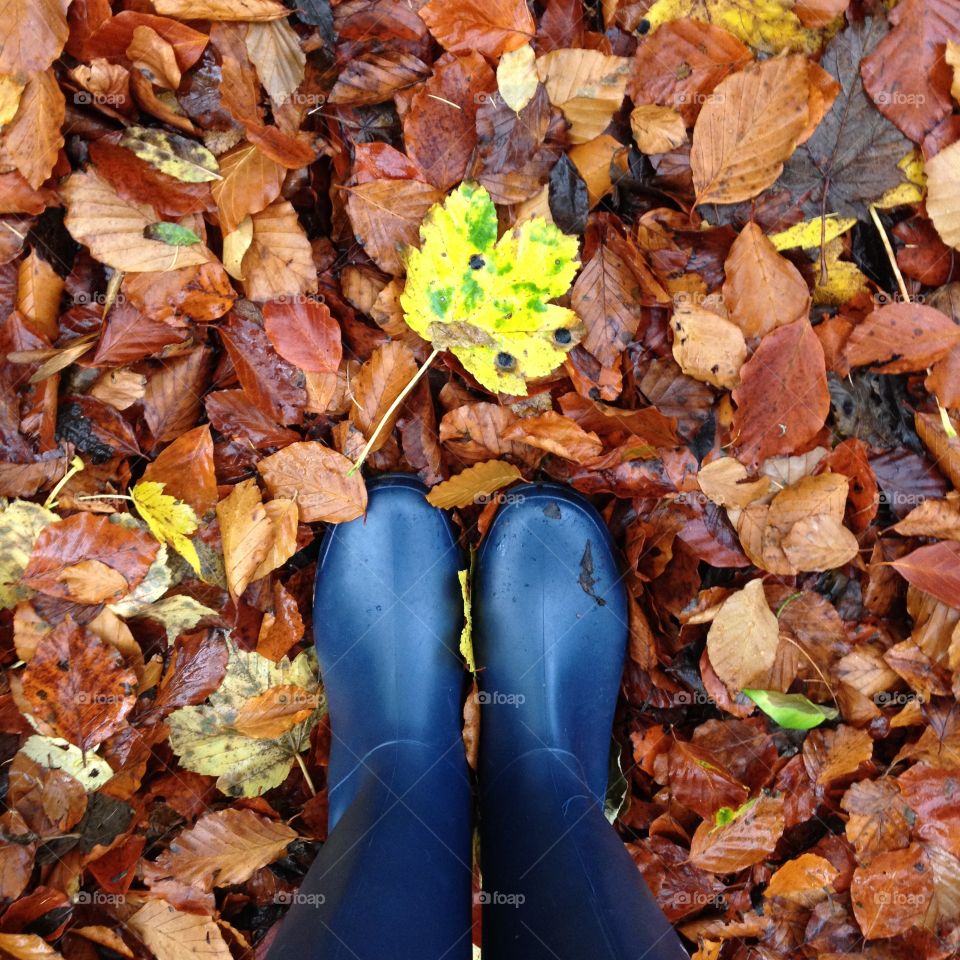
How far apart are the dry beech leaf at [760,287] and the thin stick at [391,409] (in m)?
0.36

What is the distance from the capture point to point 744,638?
98cm

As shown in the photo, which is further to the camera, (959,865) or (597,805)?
(959,865)

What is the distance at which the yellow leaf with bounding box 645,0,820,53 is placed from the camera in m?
0.85

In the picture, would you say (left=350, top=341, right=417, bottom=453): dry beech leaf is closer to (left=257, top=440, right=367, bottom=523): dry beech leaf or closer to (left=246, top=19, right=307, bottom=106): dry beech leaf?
(left=257, top=440, right=367, bottom=523): dry beech leaf

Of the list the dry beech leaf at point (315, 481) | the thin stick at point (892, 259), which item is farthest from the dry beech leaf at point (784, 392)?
the dry beech leaf at point (315, 481)

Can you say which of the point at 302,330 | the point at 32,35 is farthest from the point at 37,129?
the point at 302,330

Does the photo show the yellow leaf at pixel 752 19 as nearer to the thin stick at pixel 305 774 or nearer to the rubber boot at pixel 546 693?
the rubber boot at pixel 546 693

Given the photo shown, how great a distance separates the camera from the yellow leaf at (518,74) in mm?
853

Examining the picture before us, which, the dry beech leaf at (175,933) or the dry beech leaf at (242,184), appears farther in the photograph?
the dry beech leaf at (175,933)

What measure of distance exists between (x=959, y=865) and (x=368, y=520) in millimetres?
898

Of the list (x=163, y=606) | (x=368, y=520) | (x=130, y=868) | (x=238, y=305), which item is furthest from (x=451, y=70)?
(x=130, y=868)

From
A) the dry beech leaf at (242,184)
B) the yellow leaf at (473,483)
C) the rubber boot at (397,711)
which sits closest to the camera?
the rubber boot at (397,711)

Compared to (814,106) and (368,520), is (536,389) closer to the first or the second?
(368,520)

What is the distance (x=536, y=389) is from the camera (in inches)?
36.6
